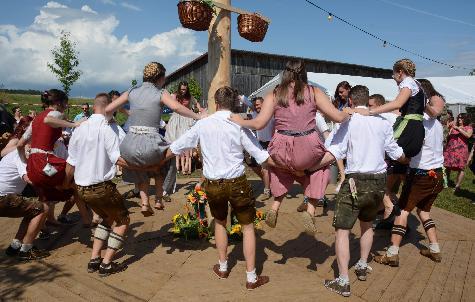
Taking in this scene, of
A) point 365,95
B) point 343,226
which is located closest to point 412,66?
point 365,95

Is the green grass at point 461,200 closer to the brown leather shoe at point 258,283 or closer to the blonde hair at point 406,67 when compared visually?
the blonde hair at point 406,67

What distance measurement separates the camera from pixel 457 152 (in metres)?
9.88

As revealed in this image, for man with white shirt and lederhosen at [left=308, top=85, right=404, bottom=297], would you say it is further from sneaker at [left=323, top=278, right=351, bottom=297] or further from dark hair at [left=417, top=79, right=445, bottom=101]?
dark hair at [left=417, top=79, right=445, bottom=101]

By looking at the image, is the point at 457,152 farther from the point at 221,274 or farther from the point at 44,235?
the point at 44,235

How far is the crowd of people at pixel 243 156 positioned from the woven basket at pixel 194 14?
33.3 inches

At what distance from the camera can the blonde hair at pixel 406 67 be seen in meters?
4.53

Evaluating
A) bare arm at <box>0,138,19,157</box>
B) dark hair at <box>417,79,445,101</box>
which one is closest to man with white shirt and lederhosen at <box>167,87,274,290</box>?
dark hair at <box>417,79,445,101</box>

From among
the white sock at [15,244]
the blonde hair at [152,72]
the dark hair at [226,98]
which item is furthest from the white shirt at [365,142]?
the white sock at [15,244]

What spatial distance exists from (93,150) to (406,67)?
368 centimetres

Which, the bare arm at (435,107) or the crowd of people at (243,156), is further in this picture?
the bare arm at (435,107)

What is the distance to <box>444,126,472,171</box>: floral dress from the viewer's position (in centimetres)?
980

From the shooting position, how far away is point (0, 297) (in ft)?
12.2

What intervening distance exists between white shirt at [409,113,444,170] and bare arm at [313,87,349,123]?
1523 millimetres

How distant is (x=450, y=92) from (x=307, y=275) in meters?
22.8
